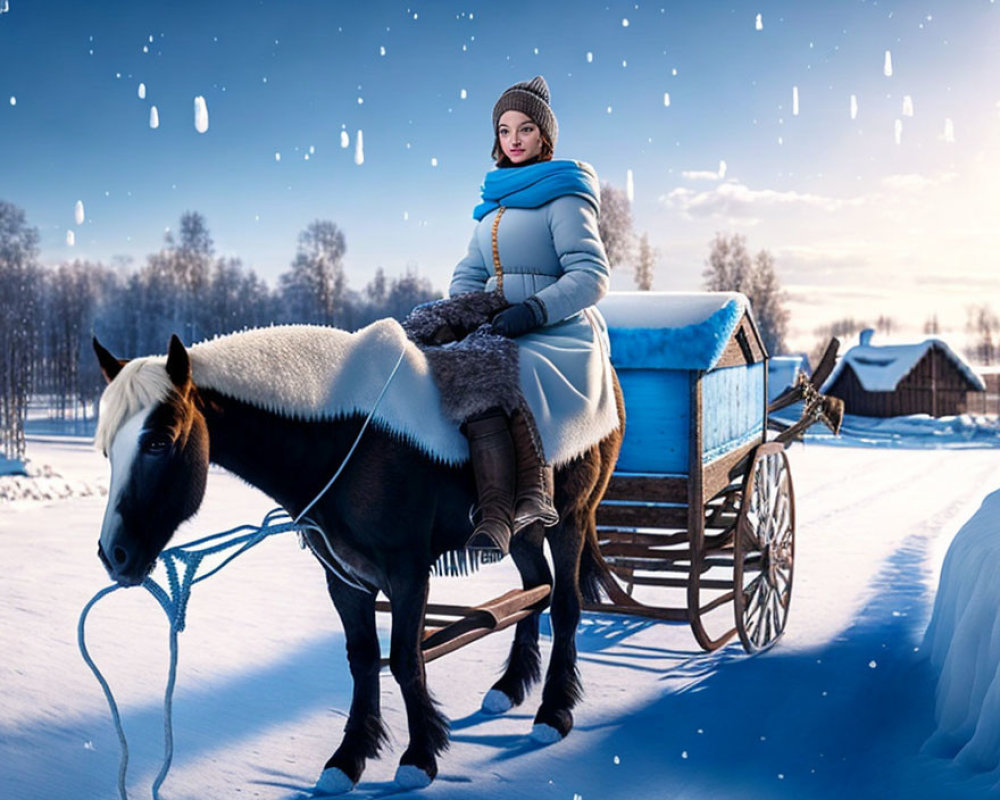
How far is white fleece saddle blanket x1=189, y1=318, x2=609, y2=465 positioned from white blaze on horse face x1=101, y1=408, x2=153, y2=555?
31 cm

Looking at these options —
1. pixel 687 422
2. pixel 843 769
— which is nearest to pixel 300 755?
pixel 843 769

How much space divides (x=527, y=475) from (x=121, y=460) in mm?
1752

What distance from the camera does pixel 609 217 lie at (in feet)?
116

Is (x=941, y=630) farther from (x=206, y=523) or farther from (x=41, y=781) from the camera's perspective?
(x=206, y=523)

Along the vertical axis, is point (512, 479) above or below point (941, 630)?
above

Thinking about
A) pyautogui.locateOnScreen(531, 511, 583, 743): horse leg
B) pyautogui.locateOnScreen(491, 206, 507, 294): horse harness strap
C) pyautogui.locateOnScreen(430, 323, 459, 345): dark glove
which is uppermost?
pyautogui.locateOnScreen(491, 206, 507, 294): horse harness strap

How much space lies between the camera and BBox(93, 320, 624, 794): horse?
2947 mm

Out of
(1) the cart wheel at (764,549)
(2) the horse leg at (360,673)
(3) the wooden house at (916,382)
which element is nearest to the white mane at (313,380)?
(2) the horse leg at (360,673)

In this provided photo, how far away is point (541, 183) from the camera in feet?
14.8

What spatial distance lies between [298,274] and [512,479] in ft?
141

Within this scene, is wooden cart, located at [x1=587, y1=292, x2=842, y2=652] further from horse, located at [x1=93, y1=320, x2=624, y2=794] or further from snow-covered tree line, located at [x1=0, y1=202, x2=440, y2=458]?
snow-covered tree line, located at [x1=0, y1=202, x2=440, y2=458]

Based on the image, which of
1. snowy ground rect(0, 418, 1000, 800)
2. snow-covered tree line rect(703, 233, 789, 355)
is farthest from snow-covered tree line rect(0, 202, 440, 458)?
snowy ground rect(0, 418, 1000, 800)

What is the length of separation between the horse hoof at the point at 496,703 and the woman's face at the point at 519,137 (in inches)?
111

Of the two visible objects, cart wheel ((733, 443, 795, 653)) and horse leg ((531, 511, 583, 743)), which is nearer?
horse leg ((531, 511, 583, 743))
